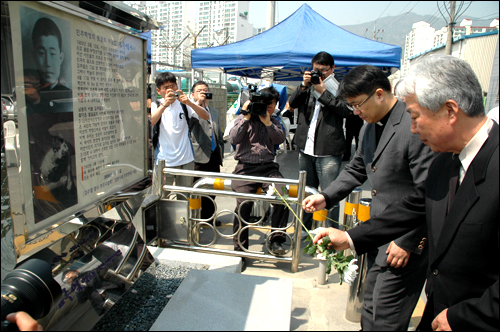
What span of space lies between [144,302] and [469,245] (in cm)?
200

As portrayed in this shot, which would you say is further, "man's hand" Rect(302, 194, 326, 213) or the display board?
"man's hand" Rect(302, 194, 326, 213)

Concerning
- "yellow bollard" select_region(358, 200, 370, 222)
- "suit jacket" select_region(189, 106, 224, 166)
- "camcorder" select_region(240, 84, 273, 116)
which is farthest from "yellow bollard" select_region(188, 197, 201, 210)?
"yellow bollard" select_region(358, 200, 370, 222)

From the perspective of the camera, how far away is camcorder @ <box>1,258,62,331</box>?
51.2 inches

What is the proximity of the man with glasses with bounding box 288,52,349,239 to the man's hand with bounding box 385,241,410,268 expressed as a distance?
1762mm

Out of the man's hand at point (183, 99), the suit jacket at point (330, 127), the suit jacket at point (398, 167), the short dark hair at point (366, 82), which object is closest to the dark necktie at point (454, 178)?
the suit jacket at point (398, 167)

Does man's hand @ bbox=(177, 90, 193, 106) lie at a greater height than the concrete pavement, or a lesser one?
greater

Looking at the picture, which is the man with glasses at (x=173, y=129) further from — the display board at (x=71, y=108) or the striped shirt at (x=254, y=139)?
the display board at (x=71, y=108)

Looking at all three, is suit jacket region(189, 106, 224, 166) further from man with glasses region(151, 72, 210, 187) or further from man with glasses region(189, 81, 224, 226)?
man with glasses region(151, 72, 210, 187)

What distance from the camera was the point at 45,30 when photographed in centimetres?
138

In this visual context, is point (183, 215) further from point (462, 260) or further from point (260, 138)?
point (462, 260)

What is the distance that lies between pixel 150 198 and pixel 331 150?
2.01m

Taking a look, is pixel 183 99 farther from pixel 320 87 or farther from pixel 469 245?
pixel 469 245

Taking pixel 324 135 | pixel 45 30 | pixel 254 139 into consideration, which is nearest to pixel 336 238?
pixel 45 30

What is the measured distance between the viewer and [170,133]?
3.82m
